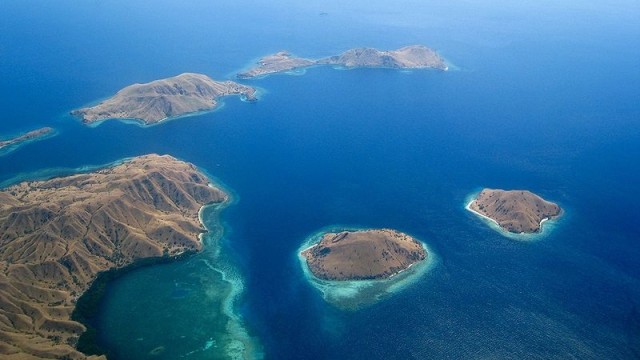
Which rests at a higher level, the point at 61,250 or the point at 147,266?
the point at 61,250

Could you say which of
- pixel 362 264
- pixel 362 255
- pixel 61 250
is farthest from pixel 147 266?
pixel 362 255

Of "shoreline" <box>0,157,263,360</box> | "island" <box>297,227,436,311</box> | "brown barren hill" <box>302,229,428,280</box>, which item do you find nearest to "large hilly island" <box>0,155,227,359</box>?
"shoreline" <box>0,157,263,360</box>

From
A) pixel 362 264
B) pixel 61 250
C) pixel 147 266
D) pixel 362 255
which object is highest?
pixel 61 250

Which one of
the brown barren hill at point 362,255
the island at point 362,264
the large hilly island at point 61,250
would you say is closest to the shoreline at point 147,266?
the large hilly island at point 61,250

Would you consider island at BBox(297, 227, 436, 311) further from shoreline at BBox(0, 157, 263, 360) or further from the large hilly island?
the large hilly island

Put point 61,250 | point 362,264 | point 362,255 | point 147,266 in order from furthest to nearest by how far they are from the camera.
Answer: point 362,255 < point 147,266 < point 362,264 < point 61,250

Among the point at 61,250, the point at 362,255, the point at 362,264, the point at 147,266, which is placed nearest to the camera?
the point at 61,250

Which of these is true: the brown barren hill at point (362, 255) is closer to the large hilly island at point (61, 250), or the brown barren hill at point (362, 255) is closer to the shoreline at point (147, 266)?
the shoreline at point (147, 266)

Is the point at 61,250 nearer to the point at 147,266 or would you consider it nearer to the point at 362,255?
the point at 147,266
